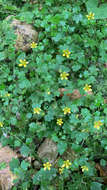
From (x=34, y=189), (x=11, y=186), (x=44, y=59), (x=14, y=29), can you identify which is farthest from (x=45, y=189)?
(x=14, y=29)

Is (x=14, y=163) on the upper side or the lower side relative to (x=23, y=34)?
lower

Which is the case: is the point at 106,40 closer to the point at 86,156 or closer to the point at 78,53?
the point at 78,53

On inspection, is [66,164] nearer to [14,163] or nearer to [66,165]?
[66,165]

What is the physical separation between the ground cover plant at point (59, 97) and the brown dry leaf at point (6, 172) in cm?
7

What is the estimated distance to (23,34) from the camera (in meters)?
3.63

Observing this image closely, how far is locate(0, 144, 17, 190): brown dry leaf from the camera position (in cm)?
274

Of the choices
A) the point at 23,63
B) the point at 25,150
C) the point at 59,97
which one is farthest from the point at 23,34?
the point at 25,150

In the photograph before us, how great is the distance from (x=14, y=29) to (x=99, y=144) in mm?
2141

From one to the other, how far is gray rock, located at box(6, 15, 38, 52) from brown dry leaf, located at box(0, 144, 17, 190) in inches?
60.0

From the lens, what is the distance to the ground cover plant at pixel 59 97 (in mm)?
2748

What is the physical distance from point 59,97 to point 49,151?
29.6 inches

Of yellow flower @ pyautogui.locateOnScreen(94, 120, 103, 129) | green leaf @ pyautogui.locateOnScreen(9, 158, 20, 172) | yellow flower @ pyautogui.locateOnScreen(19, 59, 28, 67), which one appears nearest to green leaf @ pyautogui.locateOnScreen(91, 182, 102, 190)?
yellow flower @ pyautogui.locateOnScreen(94, 120, 103, 129)

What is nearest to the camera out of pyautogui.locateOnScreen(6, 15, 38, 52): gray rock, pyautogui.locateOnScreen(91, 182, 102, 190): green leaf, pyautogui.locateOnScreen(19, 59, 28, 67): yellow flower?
pyautogui.locateOnScreen(91, 182, 102, 190): green leaf

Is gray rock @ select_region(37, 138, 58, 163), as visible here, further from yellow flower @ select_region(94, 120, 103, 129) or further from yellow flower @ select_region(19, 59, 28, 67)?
yellow flower @ select_region(19, 59, 28, 67)
